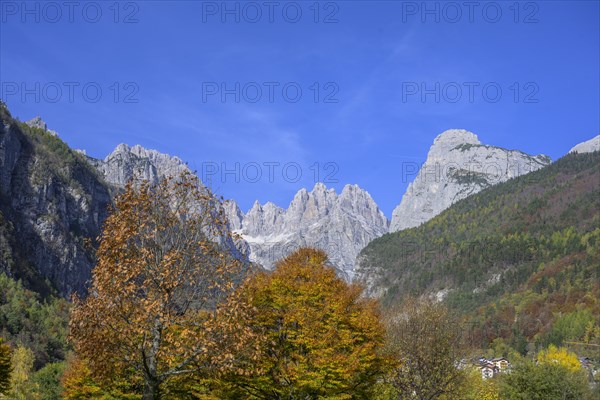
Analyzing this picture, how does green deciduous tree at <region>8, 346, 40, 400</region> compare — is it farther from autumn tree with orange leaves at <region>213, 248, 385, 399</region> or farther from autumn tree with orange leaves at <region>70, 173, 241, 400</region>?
autumn tree with orange leaves at <region>70, 173, 241, 400</region>

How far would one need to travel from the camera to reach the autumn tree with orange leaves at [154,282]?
17.6 metres

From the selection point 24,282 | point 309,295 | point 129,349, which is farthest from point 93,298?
point 24,282

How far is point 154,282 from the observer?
18.7m

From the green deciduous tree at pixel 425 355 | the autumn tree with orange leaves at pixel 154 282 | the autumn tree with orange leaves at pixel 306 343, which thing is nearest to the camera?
the autumn tree with orange leaves at pixel 154 282

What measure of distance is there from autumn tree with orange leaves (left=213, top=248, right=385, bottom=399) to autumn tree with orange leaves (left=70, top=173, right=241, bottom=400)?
6524mm

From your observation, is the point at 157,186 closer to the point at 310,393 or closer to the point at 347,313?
the point at 310,393

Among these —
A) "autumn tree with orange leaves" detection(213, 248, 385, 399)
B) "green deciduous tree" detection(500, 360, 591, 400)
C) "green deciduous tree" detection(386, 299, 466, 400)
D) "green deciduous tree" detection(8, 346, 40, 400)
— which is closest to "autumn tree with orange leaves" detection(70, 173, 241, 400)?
"autumn tree with orange leaves" detection(213, 248, 385, 399)

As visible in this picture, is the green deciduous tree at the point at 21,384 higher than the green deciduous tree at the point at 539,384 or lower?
higher

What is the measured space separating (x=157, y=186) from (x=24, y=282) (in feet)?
649

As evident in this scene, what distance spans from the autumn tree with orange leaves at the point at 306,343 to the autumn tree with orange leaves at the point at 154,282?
6524 mm

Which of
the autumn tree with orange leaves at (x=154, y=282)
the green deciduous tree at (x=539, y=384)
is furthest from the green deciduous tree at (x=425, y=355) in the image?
the autumn tree with orange leaves at (x=154, y=282)

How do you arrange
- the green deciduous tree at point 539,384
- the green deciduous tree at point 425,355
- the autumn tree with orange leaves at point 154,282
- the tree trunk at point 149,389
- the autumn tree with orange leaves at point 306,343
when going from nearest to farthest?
1. the autumn tree with orange leaves at point 154,282
2. the tree trunk at point 149,389
3. the autumn tree with orange leaves at point 306,343
4. the green deciduous tree at point 425,355
5. the green deciduous tree at point 539,384

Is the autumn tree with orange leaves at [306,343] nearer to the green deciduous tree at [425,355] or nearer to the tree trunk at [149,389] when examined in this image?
the tree trunk at [149,389]

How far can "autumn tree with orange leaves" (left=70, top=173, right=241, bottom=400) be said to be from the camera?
17578 mm
